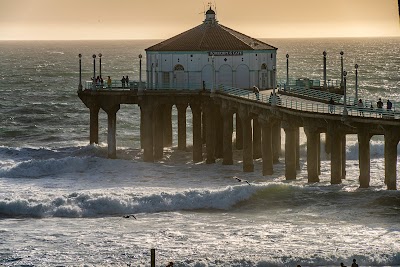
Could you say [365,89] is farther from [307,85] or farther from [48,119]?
[307,85]

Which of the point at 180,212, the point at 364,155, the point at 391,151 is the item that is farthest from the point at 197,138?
the point at 391,151

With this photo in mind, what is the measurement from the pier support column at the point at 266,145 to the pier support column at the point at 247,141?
182 centimetres

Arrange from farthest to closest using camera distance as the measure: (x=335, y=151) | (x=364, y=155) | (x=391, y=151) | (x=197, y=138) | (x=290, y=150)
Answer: (x=197, y=138), (x=290, y=150), (x=335, y=151), (x=364, y=155), (x=391, y=151)

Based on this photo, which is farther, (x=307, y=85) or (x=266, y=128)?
(x=307, y=85)

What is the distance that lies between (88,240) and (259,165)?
2392 centimetres

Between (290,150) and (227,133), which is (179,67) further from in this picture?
(290,150)

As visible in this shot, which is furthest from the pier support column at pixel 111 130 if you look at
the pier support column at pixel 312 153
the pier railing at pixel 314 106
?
the pier support column at pixel 312 153

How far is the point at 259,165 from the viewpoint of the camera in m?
72.6

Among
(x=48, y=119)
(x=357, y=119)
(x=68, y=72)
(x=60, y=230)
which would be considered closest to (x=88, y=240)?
(x=60, y=230)

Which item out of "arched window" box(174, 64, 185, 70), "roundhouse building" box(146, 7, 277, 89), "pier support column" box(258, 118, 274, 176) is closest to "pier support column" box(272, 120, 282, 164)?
"roundhouse building" box(146, 7, 277, 89)

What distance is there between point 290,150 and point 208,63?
13.8m

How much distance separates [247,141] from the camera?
227 feet

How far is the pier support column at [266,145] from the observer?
66.2m

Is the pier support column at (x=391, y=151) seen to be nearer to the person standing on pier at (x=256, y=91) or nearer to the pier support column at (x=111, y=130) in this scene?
the person standing on pier at (x=256, y=91)
